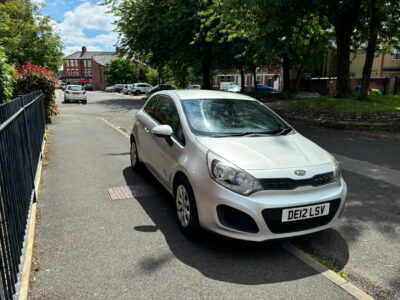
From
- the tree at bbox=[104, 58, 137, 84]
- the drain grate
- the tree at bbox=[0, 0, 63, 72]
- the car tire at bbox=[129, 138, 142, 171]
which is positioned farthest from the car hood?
the tree at bbox=[104, 58, 137, 84]

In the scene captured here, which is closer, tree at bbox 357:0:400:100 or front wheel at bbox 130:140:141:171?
front wheel at bbox 130:140:141:171

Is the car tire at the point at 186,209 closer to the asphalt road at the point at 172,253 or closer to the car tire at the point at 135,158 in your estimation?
the asphalt road at the point at 172,253

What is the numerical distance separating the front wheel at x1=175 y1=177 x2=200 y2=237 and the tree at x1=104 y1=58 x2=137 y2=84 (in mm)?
84876

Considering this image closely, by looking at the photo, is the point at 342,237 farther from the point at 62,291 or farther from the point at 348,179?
the point at 62,291

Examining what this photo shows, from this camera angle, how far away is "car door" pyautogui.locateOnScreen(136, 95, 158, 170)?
520 centimetres

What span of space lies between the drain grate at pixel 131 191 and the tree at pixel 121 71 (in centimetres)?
8307

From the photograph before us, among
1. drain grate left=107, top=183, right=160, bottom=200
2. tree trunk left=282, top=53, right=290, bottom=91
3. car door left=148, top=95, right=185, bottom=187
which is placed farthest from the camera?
tree trunk left=282, top=53, right=290, bottom=91

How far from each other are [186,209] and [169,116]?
5.20 ft

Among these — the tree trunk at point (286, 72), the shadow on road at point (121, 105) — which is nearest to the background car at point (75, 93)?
the shadow on road at point (121, 105)

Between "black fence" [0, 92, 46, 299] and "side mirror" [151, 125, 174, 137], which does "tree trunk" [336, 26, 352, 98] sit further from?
"black fence" [0, 92, 46, 299]

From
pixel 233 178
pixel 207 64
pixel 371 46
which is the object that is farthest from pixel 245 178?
pixel 207 64

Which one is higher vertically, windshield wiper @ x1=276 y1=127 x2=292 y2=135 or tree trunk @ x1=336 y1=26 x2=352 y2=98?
tree trunk @ x1=336 y1=26 x2=352 y2=98

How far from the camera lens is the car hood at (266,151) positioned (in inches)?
132

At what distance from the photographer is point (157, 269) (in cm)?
313
